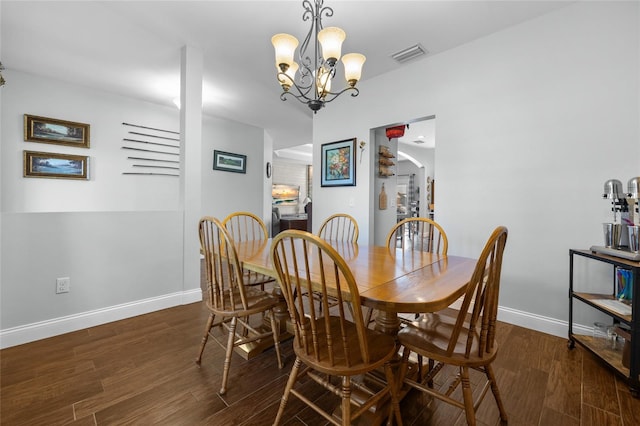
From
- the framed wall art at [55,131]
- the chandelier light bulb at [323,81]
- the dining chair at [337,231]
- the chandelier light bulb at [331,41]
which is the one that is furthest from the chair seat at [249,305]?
the framed wall art at [55,131]

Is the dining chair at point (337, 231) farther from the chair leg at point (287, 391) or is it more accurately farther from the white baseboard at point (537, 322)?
the white baseboard at point (537, 322)

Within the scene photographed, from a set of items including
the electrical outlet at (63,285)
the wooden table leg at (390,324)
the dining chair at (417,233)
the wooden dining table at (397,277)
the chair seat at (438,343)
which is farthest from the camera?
the electrical outlet at (63,285)

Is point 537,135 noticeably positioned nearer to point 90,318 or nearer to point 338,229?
point 338,229

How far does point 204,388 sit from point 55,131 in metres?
3.70

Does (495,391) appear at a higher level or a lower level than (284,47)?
lower

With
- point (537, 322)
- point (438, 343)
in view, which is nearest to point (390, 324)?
point (438, 343)

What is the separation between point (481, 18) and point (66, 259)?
12.9 ft

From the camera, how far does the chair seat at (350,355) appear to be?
1012 mm

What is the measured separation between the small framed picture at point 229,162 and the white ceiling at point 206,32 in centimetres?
164

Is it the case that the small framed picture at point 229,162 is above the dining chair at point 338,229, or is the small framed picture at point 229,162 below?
above

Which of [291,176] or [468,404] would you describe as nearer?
[468,404]

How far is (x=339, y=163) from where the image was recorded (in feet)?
11.9

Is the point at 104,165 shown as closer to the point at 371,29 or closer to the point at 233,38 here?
the point at 233,38

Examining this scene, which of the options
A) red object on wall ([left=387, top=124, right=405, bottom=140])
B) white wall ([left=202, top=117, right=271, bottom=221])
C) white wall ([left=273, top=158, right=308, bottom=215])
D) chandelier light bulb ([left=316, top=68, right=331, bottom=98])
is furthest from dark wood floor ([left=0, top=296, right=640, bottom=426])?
white wall ([left=273, top=158, right=308, bottom=215])
